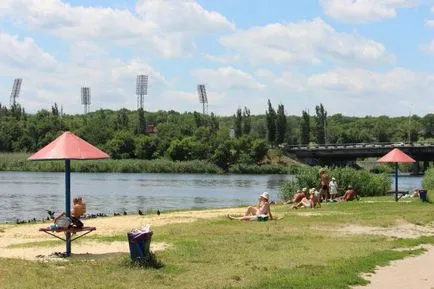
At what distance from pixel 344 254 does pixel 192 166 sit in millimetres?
117679

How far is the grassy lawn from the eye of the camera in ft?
41.2

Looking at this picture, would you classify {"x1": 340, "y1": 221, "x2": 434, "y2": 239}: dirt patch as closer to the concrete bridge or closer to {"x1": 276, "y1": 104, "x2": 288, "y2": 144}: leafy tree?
the concrete bridge

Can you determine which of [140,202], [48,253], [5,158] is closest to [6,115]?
[5,158]

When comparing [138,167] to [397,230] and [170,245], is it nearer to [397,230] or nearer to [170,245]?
[397,230]

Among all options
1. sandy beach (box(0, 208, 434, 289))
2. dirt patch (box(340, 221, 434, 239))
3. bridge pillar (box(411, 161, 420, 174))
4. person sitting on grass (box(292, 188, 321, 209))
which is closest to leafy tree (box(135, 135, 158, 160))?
bridge pillar (box(411, 161, 420, 174))

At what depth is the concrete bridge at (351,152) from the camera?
111m

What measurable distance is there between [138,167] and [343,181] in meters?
87.2

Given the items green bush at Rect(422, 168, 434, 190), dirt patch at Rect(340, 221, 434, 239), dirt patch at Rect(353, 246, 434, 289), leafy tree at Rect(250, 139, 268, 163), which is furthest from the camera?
leafy tree at Rect(250, 139, 268, 163)

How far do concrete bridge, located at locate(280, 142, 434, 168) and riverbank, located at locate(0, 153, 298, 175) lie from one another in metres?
4.42

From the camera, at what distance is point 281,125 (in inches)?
6127

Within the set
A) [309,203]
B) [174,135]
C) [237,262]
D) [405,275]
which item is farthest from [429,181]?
[174,135]

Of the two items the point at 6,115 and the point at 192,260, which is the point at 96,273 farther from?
the point at 6,115

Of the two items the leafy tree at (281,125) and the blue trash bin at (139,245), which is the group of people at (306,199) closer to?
the blue trash bin at (139,245)

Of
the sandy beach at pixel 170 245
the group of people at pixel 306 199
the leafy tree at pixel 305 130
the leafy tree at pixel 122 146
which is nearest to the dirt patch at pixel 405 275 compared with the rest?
the sandy beach at pixel 170 245
